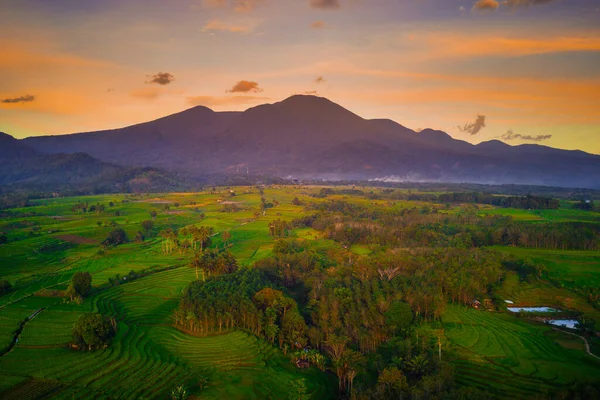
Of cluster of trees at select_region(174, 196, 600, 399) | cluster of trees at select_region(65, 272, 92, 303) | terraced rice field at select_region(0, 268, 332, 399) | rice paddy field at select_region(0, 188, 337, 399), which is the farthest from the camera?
cluster of trees at select_region(65, 272, 92, 303)

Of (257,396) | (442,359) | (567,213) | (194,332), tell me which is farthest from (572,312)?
(567,213)

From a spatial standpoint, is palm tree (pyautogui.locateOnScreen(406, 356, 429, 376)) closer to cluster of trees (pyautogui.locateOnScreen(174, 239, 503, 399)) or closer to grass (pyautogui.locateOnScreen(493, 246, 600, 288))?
cluster of trees (pyautogui.locateOnScreen(174, 239, 503, 399))

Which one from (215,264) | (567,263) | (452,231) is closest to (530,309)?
(567,263)

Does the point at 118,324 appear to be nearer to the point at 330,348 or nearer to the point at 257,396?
the point at 257,396

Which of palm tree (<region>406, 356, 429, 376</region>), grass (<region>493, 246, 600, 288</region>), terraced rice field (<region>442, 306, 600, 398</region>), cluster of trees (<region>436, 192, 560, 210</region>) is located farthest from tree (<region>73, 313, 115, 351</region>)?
cluster of trees (<region>436, 192, 560, 210</region>)

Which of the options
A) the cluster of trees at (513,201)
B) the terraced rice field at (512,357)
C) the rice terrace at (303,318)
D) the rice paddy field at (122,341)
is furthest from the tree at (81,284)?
the cluster of trees at (513,201)

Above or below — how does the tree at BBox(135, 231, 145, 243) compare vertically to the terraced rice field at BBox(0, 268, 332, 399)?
above

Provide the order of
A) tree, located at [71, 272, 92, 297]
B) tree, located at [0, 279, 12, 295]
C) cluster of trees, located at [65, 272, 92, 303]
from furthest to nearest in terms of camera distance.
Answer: tree, located at [0, 279, 12, 295]
tree, located at [71, 272, 92, 297]
cluster of trees, located at [65, 272, 92, 303]
